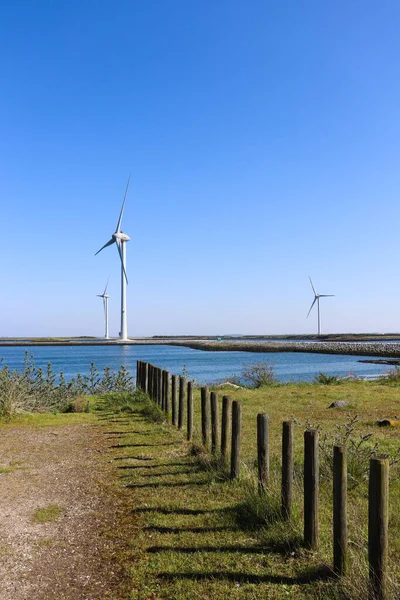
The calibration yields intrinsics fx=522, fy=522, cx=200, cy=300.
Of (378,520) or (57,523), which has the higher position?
(378,520)

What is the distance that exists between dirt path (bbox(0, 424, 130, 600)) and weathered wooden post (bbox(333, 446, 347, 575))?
2019 millimetres

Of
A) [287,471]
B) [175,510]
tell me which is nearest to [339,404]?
[175,510]

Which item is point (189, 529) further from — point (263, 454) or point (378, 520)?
point (378, 520)

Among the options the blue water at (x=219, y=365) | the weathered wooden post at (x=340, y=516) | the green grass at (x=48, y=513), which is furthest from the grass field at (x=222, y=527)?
the blue water at (x=219, y=365)

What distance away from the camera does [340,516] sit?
486cm

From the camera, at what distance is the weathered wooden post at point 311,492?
17.4 feet

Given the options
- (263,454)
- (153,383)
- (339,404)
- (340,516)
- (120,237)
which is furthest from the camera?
(120,237)

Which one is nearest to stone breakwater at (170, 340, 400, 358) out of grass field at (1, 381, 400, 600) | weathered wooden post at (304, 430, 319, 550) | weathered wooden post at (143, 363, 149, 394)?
weathered wooden post at (143, 363, 149, 394)

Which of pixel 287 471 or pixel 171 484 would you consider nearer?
pixel 287 471

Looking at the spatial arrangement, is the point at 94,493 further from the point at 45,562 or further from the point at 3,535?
the point at 45,562

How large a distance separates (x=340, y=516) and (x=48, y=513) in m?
3.89

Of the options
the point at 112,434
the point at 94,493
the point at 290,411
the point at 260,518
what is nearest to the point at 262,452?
the point at 260,518

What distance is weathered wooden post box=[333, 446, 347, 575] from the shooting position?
4.77 meters

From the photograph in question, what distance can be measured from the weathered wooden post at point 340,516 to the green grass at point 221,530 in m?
0.12
